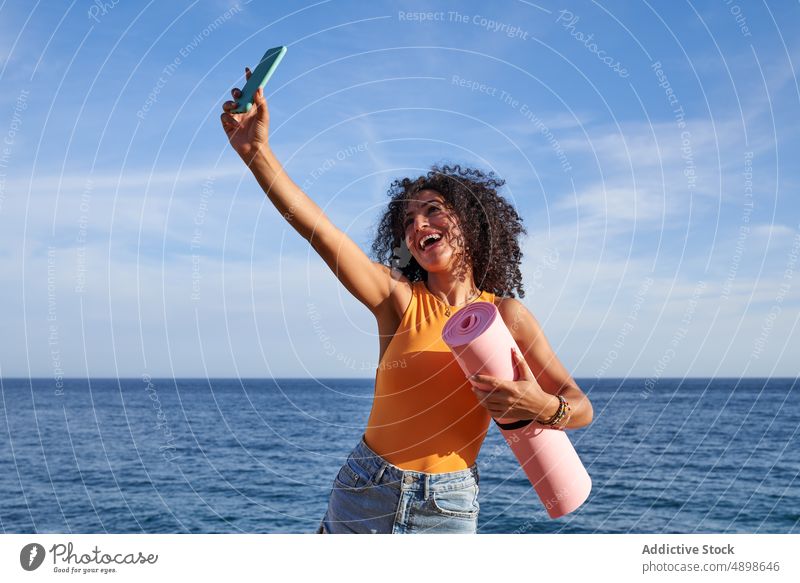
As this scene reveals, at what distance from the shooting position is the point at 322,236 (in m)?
3.78

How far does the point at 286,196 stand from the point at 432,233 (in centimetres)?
98

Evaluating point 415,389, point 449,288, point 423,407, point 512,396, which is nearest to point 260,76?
point 449,288

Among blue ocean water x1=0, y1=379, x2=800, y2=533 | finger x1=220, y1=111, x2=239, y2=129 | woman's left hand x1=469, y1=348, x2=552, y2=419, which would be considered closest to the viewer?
woman's left hand x1=469, y1=348, x2=552, y2=419

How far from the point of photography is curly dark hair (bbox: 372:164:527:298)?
4.61 m

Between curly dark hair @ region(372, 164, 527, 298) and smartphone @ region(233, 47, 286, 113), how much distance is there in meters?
1.17

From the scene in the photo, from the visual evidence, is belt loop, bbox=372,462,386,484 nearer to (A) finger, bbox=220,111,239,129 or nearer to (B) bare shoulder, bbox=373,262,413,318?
(B) bare shoulder, bbox=373,262,413,318

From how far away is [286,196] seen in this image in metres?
3.75

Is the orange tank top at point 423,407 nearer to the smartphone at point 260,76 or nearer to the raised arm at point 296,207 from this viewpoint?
the raised arm at point 296,207

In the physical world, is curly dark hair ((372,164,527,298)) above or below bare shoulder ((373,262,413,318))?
above
